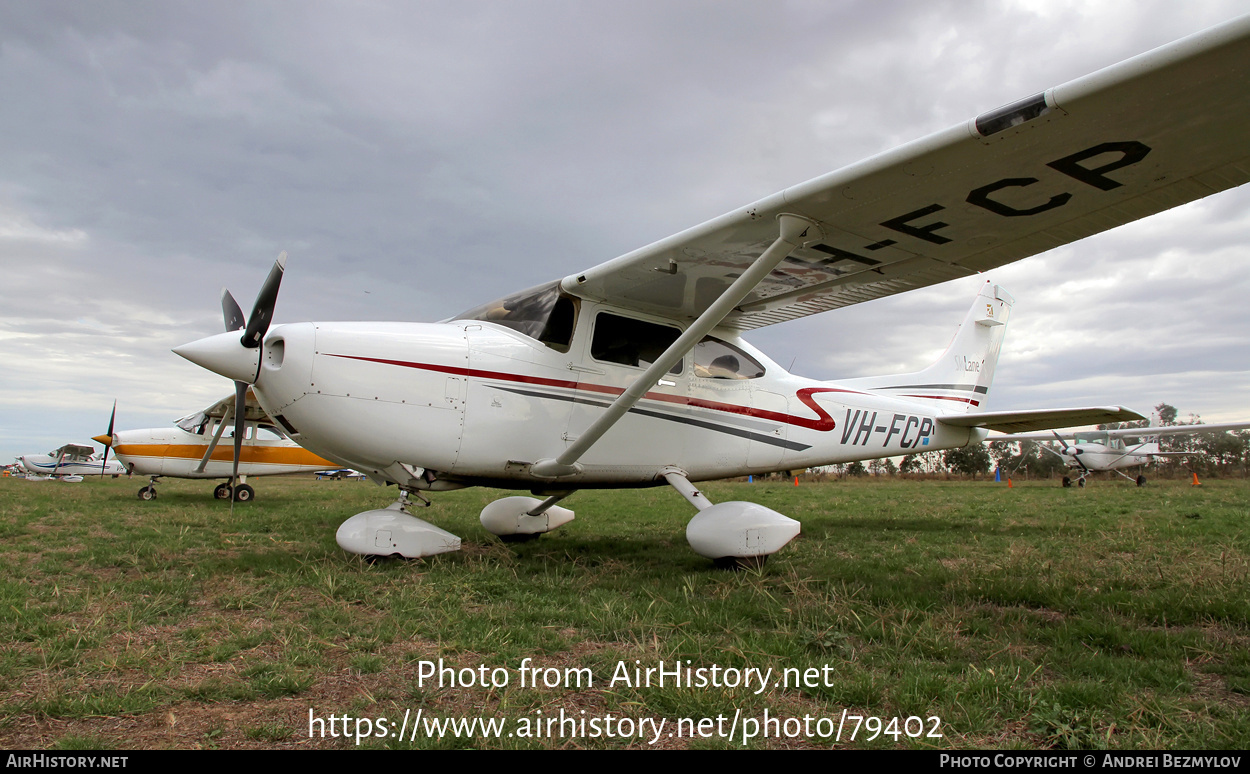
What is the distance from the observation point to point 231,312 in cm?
612

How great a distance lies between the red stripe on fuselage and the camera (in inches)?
203

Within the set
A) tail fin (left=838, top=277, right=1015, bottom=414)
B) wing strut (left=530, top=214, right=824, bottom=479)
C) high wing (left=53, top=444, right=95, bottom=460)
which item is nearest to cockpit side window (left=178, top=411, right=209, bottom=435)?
wing strut (left=530, top=214, right=824, bottom=479)

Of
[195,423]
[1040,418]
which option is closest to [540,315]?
[1040,418]

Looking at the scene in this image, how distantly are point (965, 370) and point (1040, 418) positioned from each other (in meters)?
1.80

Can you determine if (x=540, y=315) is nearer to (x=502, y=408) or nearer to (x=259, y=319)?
(x=502, y=408)

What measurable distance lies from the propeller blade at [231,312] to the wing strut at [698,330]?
3163 mm

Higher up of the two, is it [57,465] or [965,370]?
[965,370]

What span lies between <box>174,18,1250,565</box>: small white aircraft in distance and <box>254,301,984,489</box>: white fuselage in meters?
0.02

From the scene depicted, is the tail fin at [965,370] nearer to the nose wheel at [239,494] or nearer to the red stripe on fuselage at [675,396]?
the red stripe on fuselage at [675,396]

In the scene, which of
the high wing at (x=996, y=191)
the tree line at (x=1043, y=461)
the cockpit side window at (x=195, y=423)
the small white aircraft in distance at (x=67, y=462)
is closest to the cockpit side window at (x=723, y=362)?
the high wing at (x=996, y=191)

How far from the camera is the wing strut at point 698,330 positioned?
4570 mm

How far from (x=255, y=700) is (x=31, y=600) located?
2625 millimetres

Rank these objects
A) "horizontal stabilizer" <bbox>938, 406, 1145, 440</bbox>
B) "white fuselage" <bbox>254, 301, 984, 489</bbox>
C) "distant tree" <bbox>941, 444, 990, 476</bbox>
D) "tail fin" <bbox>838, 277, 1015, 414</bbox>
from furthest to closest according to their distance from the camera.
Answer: "distant tree" <bbox>941, 444, 990, 476</bbox> < "tail fin" <bbox>838, 277, 1015, 414</bbox> < "horizontal stabilizer" <bbox>938, 406, 1145, 440</bbox> < "white fuselage" <bbox>254, 301, 984, 489</bbox>

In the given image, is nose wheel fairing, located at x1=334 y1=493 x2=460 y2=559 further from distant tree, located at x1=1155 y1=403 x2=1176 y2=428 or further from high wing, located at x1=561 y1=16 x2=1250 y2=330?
distant tree, located at x1=1155 y1=403 x2=1176 y2=428
